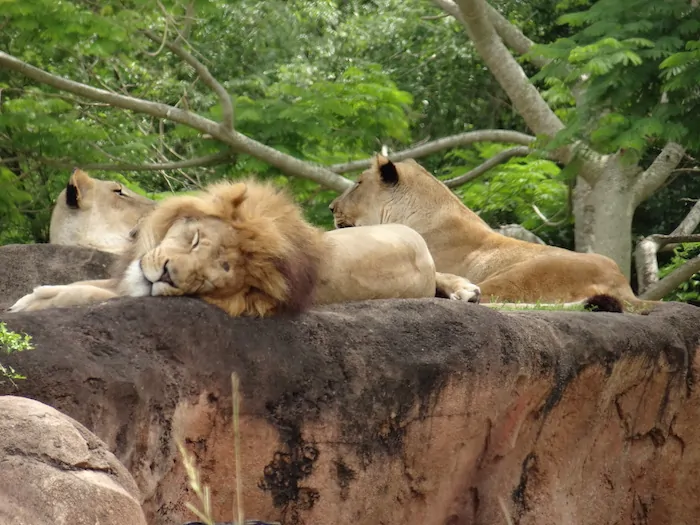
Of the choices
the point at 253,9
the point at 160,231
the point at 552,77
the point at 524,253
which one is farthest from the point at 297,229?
the point at 253,9

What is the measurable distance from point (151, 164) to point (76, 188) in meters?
4.06

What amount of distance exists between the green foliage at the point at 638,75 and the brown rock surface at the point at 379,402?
2.60m

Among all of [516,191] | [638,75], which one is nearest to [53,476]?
[638,75]

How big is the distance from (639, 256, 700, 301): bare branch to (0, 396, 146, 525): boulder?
9471 mm

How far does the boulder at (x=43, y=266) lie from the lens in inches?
250

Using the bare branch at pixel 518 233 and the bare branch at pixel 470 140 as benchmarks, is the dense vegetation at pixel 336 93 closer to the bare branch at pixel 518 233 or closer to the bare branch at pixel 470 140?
the bare branch at pixel 470 140

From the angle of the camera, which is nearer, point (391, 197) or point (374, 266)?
point (374, 266)

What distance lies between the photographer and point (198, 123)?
12.1m

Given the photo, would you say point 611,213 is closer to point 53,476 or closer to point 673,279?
point 673,279

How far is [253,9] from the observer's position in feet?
57.9

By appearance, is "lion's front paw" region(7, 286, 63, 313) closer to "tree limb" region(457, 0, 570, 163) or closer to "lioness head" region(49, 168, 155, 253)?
"lioness head" region(49, 168, 155, 253)

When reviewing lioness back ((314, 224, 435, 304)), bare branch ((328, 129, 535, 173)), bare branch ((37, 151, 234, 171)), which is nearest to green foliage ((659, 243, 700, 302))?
bare branch ((328, 129, 535, 173))

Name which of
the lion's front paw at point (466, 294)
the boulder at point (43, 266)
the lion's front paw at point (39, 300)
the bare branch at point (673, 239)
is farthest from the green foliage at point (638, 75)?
the lion's front paw at point (39, 300)

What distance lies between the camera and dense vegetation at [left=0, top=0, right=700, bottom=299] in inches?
379
